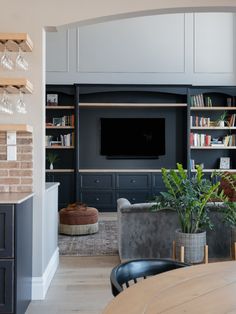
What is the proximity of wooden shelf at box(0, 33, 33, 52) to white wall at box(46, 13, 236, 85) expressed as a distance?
465cm

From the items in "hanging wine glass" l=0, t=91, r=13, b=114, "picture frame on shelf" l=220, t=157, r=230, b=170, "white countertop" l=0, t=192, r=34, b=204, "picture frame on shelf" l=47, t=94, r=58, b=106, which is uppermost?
"picture frame on shelf" l=47, t=94, r=58, b=106

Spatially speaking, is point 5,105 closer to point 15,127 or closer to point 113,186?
point 15,127

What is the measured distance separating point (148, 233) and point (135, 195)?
11.4 feet

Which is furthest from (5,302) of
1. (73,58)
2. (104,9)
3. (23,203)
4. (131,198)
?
(73,58)

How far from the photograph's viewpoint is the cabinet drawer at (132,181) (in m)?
7.41

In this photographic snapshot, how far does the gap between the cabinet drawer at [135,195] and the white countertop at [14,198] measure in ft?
14.6

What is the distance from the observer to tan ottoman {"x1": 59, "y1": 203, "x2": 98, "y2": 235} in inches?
212

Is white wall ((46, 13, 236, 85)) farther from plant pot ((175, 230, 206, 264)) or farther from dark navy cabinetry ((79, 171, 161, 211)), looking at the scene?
plant pot ((175, 230, 206, 264))

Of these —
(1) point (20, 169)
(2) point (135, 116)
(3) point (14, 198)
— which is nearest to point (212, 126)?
(2) point (135, 116)

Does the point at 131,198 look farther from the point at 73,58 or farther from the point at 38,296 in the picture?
the point at 38,296

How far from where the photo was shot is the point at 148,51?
307 inches

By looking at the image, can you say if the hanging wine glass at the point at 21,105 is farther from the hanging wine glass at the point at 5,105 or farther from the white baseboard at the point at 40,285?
the white baseboard at the point at 40,285

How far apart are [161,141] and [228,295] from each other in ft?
21.2

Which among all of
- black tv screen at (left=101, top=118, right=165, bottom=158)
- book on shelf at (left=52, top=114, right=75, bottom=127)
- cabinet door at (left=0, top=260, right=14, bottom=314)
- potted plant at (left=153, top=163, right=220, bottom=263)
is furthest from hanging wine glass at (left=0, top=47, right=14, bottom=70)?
black tv screen at (left=101, top=118, right=165, bottom=158)
